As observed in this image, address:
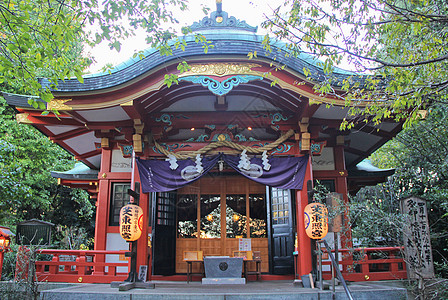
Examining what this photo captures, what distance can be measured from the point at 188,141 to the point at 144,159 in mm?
1083

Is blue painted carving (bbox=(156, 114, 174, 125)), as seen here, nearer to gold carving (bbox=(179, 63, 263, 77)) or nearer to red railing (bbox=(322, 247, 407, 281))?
gold carving (bbox=(179, 63, 263, 77))

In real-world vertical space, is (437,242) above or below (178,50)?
below

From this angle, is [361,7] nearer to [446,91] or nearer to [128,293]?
[446,91]

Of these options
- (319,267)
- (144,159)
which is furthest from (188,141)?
(319,267)

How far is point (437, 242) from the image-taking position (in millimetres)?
9859

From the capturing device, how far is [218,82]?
758 centimetres

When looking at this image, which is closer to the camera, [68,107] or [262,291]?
[262,291]

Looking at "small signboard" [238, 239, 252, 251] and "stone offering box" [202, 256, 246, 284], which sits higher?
"small signboard" [238, 239, 252, 251]

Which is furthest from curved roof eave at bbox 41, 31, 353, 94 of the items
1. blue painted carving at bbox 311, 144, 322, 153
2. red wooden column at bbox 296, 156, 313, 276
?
red wooden column at bbox 296, 156, 313, 276

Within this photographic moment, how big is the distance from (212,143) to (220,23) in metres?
3.71

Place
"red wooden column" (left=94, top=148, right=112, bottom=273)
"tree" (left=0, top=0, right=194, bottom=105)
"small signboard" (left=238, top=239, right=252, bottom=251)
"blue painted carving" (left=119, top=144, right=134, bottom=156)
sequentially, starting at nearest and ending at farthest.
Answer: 1. "tree" (left=0, top=0, right=194, bottom=105)
2. "blue painted carving" (left=119, top=144, right=134, bottom=156)
3. "red wooden column" (left=94, top=148, right=112, bottom=273)
4. "small signboard" (left=238, top=239, right=252, bottom=251)

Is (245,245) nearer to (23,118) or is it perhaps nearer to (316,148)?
(316,148)

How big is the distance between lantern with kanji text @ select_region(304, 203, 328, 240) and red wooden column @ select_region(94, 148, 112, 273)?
4.95 m

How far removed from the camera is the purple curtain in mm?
8461
